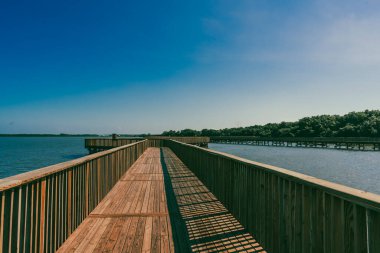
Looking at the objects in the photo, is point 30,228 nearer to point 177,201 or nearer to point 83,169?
point 83,169

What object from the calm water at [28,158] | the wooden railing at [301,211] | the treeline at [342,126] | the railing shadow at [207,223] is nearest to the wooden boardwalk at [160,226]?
the railing shadow at [207,223]

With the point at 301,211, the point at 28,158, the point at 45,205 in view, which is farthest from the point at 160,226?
the point at 28,158

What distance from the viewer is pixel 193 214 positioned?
5.25 m

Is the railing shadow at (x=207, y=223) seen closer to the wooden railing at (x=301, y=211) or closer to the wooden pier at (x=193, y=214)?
the wooden pier at (x=193, y=214)

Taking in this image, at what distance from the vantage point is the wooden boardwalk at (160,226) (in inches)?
147

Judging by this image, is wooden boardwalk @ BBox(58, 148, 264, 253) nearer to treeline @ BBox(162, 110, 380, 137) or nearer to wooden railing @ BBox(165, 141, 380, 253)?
wooden railing @ BBox(165, 141, 380, 253)

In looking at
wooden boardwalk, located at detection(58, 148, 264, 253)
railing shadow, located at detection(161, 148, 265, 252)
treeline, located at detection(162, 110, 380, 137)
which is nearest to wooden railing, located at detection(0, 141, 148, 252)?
wooden boardwalk, located at detection(58, 148, 264, 253)

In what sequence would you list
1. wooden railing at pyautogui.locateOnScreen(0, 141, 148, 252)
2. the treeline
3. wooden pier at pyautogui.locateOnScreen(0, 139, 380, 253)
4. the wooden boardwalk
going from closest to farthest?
wooden pier at pyautogui.locateOnScreen(0, 139, 380, 253)
wooden railing at pyautogui.locateOnScreen(0, 141, 148, 252)
the wooden boardwalk
the treeline

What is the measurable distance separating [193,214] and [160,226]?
2.96 feet

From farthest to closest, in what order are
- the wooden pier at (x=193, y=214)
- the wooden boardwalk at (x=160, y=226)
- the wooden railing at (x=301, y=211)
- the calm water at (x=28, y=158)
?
the calm water at (x=28, y=158) < the wooden boardwalk at (x=160, y=226) < the wooden pier at (x=193, y=214) < the wooden railing at (x=301, y=211)

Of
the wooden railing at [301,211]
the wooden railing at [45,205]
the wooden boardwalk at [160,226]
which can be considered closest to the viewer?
the wooden railing at [301,211]

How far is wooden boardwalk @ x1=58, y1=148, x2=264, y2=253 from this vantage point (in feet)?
12.3

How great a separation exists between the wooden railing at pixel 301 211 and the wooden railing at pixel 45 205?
2.82m

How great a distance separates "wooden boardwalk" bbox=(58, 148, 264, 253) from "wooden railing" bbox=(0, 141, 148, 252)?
31 cm
